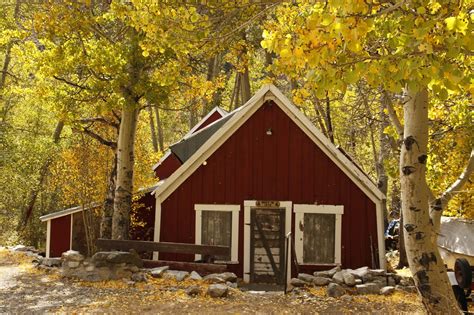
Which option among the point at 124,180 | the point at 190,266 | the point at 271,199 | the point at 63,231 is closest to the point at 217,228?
the point at 190,266

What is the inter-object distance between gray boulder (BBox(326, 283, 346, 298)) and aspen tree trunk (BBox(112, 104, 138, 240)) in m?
7.05

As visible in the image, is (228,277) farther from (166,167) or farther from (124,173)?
(166,167)

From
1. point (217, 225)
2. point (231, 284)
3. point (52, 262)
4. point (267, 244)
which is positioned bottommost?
point (231, 284)

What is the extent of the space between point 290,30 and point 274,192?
9256mm

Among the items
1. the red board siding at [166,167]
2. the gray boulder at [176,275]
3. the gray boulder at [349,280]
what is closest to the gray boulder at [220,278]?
the gray boulder at [176,275]

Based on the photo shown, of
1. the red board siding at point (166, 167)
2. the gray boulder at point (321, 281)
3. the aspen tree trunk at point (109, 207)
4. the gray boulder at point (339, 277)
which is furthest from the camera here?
the red board siding at point (166, 167)

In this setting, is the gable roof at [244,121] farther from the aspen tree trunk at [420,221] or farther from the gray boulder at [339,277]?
the aspen tree trunk at [420,221]

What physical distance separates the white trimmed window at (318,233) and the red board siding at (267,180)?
0.23 meters

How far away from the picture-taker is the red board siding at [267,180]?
15.7 meters

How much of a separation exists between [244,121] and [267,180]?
2034 mm

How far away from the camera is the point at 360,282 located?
12766 mm

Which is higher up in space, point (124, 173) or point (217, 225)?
point (124, 173)

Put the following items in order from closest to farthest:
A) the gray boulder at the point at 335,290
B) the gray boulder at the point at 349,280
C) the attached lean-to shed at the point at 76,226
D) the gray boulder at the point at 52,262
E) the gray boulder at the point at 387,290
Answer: the gray boulder at the point at 335,290
the gray boulder at the point at 387,290
the gray boulder at the point at 349,280
the gray boulder at the point at 52,262
the attached lean-to shed at the point at 76,226

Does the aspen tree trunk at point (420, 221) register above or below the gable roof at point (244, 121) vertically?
below
